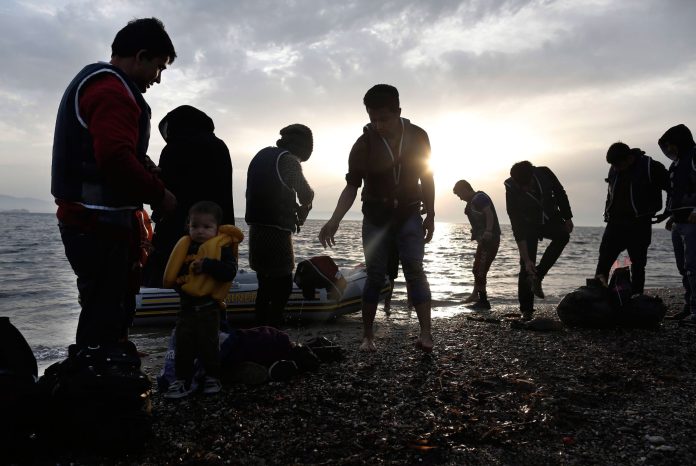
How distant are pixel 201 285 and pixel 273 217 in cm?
170

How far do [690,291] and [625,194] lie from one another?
151 centimetres

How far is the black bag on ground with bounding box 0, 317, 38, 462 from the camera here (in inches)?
88.4

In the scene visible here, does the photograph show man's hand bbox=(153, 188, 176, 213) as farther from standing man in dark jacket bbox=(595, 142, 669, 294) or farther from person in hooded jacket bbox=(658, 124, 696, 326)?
person in hooded jacket bbox=(658, 124, 696, 326)

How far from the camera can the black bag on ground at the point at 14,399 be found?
2246mm

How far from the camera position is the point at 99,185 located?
102 inches

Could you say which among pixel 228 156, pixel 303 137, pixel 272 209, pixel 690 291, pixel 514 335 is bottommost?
pixel 514 335

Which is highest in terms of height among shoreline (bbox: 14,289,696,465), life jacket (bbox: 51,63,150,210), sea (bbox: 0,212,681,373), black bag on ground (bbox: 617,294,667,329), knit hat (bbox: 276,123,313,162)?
knit hat (bbox: 276,123,313,162)

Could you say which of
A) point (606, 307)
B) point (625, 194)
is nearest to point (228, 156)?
point (606, 307)

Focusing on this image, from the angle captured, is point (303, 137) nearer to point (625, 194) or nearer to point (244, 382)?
point (244, 382)

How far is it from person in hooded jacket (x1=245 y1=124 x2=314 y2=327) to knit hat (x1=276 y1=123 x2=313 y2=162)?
2cm

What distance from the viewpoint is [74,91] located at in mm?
2572

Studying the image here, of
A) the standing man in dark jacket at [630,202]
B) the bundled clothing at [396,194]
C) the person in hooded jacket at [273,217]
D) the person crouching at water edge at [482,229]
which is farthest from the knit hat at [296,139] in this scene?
the person crouching at water edge at [482,229]

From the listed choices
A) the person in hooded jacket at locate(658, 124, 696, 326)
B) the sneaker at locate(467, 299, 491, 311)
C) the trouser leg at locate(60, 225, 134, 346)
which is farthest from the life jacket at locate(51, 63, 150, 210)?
the sneaker at locate(467, 299, 491, 311)

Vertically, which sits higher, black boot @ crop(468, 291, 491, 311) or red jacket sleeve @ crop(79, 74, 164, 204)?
red jacket sleeve @ crop(79, 74, 164, 204)
